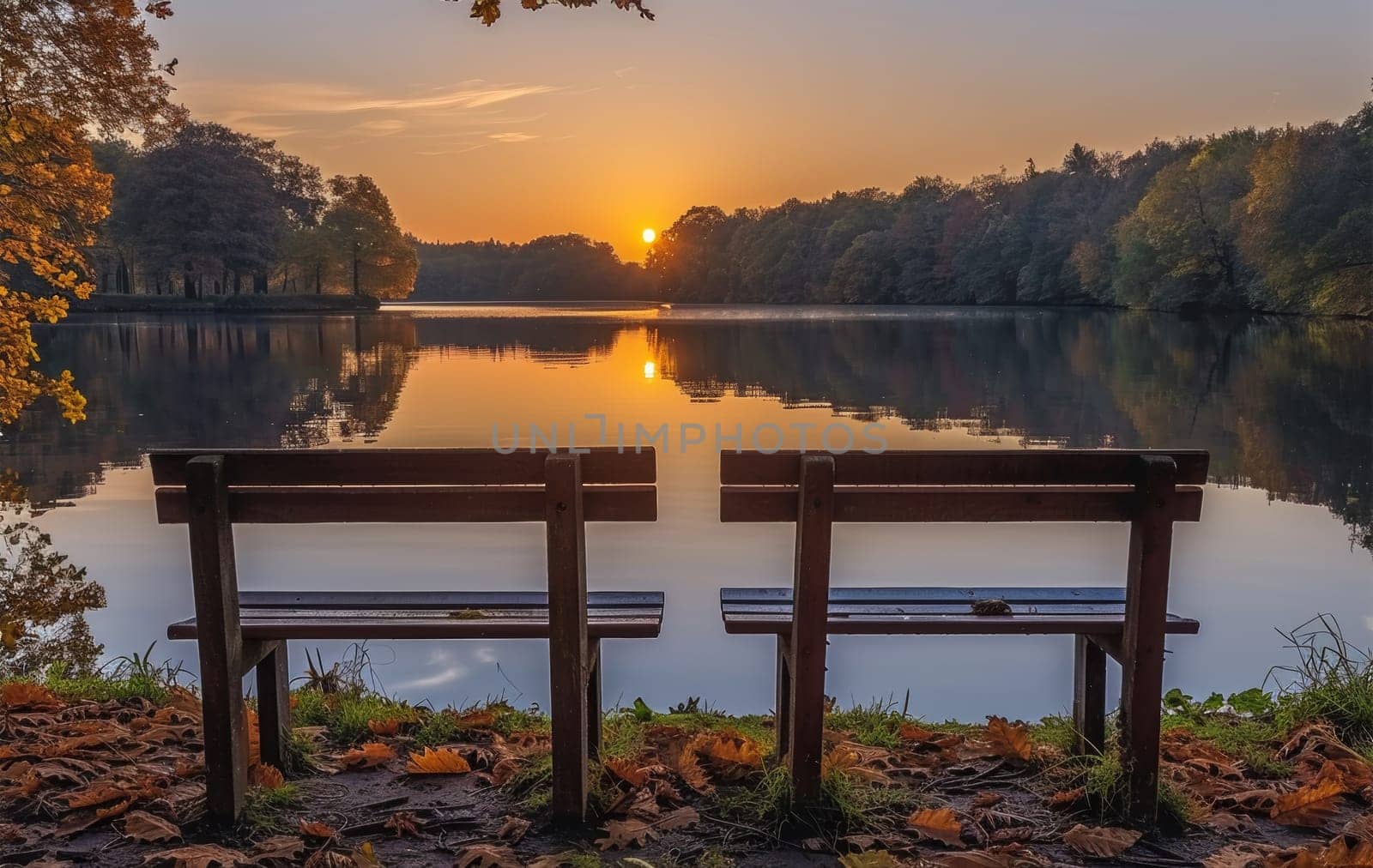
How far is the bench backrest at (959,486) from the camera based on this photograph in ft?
12.1

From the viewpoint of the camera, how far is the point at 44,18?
8.91m

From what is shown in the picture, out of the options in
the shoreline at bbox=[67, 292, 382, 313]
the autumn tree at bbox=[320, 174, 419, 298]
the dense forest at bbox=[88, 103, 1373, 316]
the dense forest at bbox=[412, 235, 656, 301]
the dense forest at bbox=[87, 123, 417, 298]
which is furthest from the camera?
the dense forest at bbox=[412, 235, 656, 301]

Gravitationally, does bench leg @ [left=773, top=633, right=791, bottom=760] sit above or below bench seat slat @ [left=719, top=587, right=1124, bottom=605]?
below

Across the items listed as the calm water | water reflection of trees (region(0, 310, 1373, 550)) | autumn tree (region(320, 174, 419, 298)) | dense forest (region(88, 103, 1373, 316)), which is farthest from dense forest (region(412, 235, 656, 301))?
the calm water

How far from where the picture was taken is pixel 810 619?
→ 370cm

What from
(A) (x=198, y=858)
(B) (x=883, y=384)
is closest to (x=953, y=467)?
(A) (x=198, y=858)

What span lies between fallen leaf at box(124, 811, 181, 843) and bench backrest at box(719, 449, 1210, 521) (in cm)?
214

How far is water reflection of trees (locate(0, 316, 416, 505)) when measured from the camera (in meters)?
17.2

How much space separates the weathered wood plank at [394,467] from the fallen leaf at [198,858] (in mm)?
1175

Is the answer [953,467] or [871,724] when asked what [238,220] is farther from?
[953,467]

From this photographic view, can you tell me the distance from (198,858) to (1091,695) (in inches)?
128

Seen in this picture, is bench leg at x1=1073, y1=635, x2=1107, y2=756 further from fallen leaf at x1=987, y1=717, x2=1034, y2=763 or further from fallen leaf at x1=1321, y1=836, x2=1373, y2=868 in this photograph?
fallen leaf at x1=1321, y1=836, x2=1373, y2=868

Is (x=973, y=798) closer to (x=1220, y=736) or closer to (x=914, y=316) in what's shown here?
(x=1220, y=736)

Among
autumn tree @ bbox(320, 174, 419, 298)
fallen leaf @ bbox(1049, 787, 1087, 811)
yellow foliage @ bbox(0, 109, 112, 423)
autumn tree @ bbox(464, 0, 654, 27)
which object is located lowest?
fallen leaf @ bbox(1049, 787, 1087, 811)
